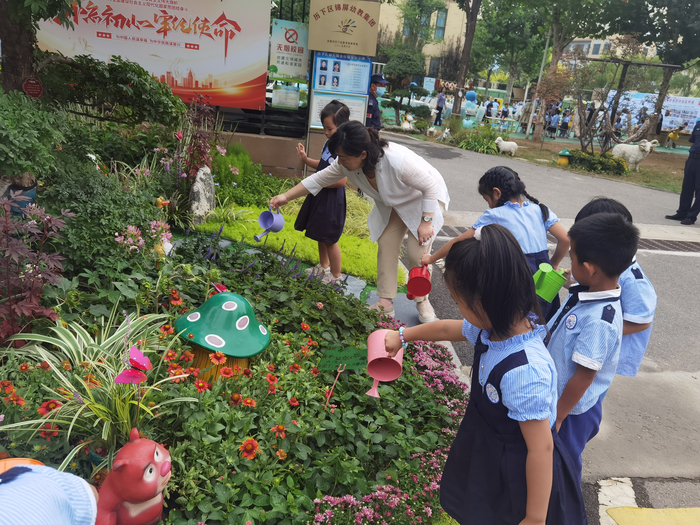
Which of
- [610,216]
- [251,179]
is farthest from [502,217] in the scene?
[251,179]

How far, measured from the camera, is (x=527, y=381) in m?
1.50

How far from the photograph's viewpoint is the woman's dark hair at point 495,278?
1.50 metres

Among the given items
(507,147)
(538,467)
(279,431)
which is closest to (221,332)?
(279,431)

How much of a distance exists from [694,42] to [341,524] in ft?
84.0

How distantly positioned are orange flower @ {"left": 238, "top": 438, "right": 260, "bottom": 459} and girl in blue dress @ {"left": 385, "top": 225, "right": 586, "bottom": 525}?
2.81 ft

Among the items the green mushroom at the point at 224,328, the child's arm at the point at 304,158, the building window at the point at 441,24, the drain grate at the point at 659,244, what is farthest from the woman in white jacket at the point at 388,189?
the building window at the point at 441,24

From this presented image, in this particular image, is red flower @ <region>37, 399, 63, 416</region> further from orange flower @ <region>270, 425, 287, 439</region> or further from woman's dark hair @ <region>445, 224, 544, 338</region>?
woman's dark hair @ <region>445, 224, 544, 338</region>

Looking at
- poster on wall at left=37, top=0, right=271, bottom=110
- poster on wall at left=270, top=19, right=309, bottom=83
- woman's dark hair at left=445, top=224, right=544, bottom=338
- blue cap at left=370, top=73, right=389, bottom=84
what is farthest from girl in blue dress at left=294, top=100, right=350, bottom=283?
blue cap at left=370, top=73, right=389, bottom=84

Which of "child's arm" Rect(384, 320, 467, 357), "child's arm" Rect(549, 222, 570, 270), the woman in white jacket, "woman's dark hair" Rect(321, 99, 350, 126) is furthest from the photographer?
"woman's dark hair" Rect(321, 99, 350, 126)

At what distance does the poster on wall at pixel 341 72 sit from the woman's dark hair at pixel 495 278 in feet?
19.7

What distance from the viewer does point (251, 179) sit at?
21.7 feet

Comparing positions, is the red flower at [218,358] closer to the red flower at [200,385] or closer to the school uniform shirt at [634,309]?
the red flower at [200,385]

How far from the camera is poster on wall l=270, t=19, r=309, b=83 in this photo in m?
6.93

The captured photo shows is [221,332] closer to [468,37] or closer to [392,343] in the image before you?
[392,343]
